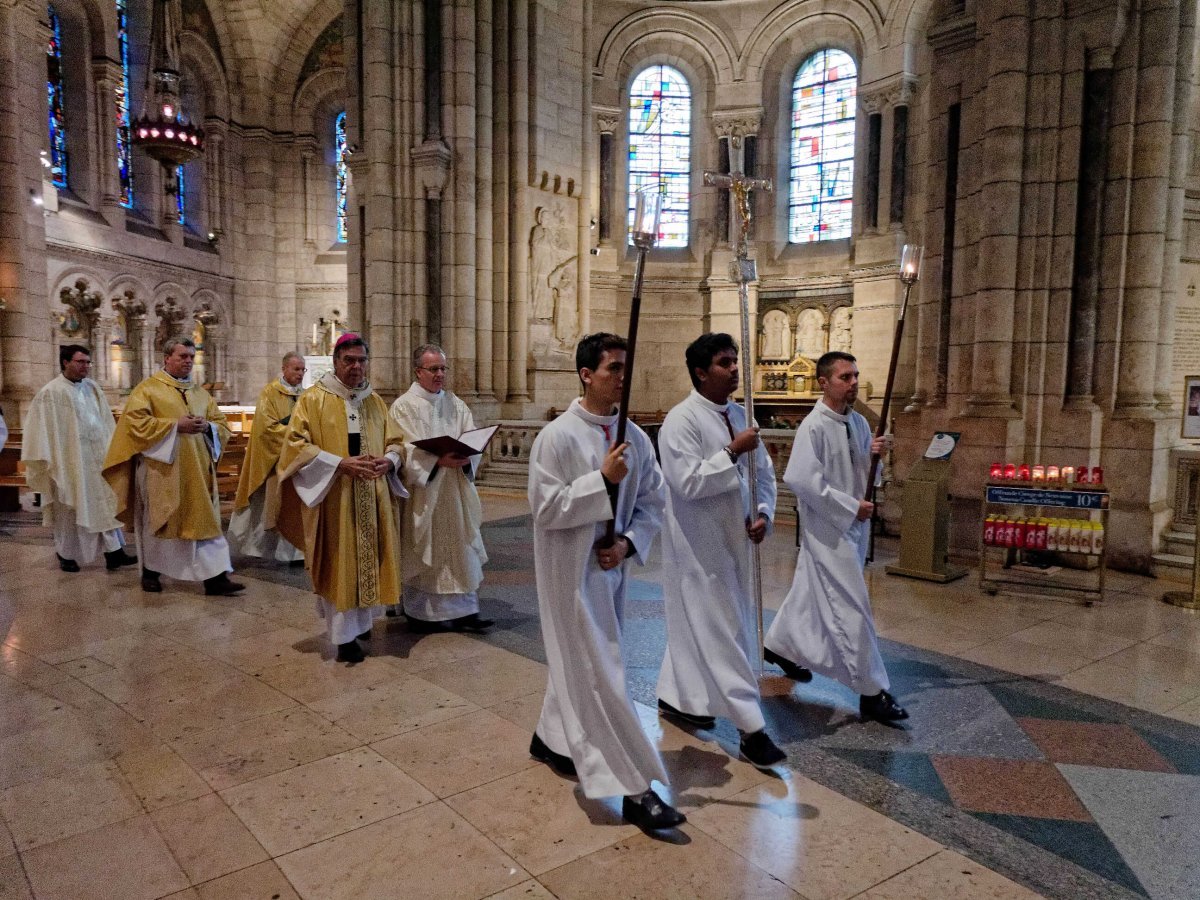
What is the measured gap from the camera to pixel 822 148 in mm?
18047

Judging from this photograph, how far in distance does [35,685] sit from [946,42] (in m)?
8.85

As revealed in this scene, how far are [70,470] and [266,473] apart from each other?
201cm

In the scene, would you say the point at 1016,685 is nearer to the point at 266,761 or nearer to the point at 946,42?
the point at 266,761

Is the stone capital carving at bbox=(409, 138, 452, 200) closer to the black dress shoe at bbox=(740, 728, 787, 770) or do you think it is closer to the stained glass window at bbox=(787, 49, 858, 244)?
the stained glass window at bbox=(787, 49, 858, 244)

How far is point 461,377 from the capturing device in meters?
12.7

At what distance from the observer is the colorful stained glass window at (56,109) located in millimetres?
16906

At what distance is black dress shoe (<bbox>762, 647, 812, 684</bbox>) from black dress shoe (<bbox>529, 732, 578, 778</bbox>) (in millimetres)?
1530

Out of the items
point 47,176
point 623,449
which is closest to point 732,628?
point 623,449

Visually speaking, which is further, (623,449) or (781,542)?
(781,542)

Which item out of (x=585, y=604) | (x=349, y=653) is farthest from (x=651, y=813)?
(x=349, y=653)

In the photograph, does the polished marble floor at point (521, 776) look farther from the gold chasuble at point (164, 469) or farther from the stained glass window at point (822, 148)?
the stained glass window at point (822, 148)

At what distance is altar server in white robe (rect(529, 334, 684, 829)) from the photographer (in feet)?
8.95

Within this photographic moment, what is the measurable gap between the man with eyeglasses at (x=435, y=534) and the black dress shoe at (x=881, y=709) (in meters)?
2.40

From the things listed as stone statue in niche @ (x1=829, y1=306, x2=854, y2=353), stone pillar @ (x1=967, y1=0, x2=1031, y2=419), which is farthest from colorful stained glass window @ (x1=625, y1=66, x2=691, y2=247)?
stone pillar @ (x1=967, y1=0, x2=1031, y2=419)
